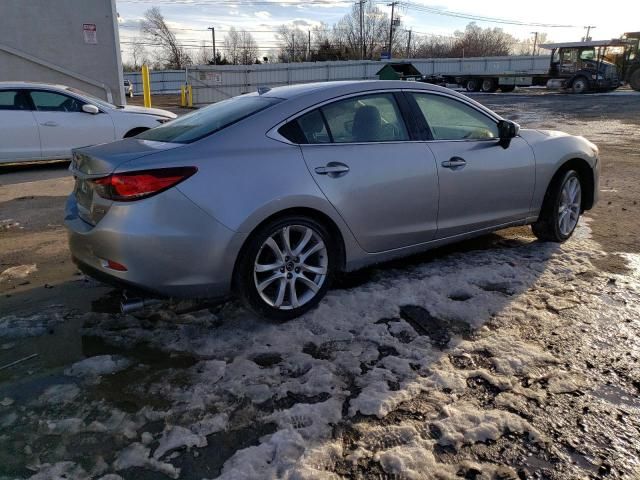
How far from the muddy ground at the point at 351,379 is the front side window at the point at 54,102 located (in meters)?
5.52

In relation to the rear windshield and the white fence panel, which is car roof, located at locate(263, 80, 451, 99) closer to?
the rear windshield

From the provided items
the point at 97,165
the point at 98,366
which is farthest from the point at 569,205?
the point at 98,366

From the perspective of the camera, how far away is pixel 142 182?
10.2ft

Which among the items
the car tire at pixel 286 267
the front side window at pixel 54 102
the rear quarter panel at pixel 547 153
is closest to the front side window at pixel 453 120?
the rear quarter panel at pixel 547 153

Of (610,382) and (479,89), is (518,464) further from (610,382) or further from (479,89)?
(479,89)

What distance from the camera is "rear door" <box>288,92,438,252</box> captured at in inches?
144

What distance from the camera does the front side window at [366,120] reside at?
3797 mm

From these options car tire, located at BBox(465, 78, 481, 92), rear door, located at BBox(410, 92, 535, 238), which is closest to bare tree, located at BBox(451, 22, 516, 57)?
car tire, located at BBox(465, 78, 481, 92)

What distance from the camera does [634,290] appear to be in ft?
13.4

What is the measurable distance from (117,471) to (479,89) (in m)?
39.6

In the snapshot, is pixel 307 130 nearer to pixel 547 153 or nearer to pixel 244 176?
pixel 244 176

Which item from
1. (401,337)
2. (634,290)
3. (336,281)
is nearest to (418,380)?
(401,337)

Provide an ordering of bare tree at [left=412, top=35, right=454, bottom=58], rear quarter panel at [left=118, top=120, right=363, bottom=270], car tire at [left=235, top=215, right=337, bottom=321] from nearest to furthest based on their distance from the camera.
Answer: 1. rear quarter panel at [left=118, top=120, right=363, bottom=270]
2. car tire at [left=235, top=215, right=337, bottom=321]
3. bare tree at [left=412, top=35, right=454, bottom=58]

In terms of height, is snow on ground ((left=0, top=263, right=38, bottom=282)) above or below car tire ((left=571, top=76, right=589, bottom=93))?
below
